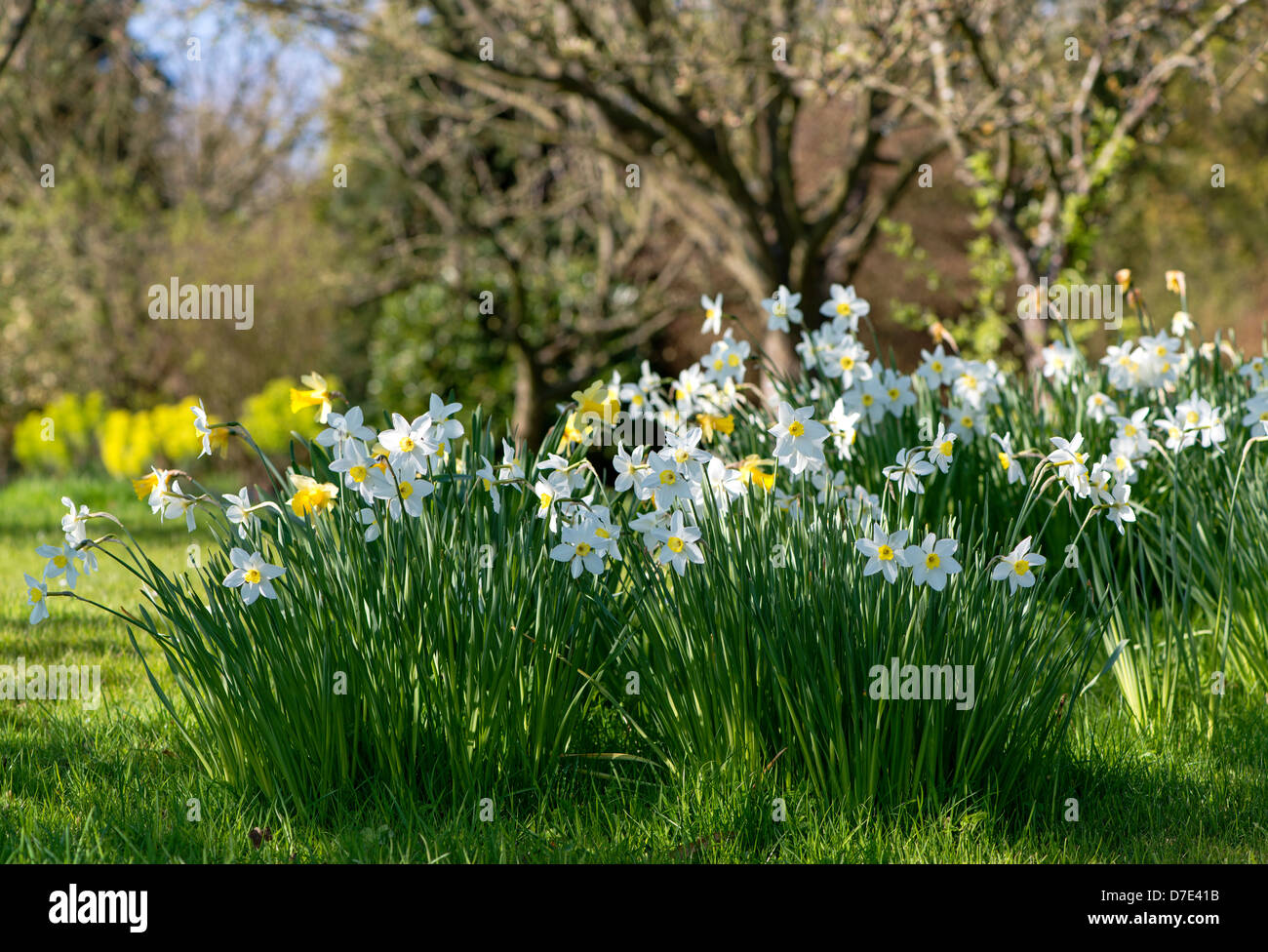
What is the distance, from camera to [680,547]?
8.89ft

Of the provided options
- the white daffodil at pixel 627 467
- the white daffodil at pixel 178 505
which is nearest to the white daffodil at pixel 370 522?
the white daffodil at pixel 178 505

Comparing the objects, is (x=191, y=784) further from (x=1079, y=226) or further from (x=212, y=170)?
(x=212, y=170)

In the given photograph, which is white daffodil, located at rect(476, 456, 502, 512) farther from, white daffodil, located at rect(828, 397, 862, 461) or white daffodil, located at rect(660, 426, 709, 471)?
white daffodil, located at rect(828, 397, 862, 461)

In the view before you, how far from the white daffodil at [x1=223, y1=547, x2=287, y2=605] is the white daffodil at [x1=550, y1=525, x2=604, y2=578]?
25.5 inches

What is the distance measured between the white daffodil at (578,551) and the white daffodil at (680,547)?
0.51 feet

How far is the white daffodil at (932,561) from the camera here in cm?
254

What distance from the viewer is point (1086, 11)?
7.53 metres

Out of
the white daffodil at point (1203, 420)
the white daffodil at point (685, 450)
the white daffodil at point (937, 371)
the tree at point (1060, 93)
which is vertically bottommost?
the white daffodil at point (685, 450)

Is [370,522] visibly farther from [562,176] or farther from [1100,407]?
[562,176]

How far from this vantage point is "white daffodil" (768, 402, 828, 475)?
9.06 ft

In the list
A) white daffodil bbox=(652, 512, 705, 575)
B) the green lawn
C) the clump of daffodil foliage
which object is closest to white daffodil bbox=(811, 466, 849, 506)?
the clump of daffodil foliage

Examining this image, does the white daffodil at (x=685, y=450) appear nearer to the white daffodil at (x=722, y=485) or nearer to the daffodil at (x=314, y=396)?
the white daffodil at (x=722, y=485)

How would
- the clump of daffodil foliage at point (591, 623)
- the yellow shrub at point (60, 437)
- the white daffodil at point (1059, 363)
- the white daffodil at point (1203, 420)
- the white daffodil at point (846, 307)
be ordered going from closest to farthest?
the clump of daffodil foliage at point (591, 623) < the white daffodil at point (1203, 420) < the white daffodil at point (846, 307) < the white daffodil at point (1059, 363) < the yellow shrub at point (60, 437)

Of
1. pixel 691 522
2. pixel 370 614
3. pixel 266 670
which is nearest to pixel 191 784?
pixel 266 670
